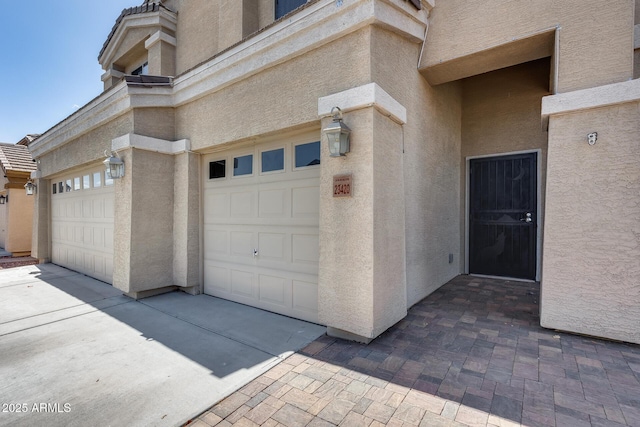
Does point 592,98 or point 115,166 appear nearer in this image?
point 592,98

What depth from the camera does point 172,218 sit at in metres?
5.74

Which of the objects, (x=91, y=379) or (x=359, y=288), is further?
(x=359, y=288)

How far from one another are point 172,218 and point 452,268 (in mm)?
6064

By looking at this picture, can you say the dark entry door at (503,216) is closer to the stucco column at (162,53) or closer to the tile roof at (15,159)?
the stucco column at (162,53)

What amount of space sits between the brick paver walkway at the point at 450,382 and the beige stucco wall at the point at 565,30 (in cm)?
310

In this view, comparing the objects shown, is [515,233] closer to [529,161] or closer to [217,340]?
[529,161]

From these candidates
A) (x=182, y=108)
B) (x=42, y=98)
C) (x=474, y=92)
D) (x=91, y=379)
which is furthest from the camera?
(x=42, y=98)

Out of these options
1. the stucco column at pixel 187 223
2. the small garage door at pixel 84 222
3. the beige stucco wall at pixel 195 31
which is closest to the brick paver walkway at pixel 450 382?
the stucco column at pixel 187 223

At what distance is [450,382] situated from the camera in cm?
262

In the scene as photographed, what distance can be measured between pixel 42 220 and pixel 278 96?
1034cm

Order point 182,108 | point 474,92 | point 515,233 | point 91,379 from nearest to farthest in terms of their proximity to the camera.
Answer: point 91,379 < point 182,108 < point 515,233 < point 474,92

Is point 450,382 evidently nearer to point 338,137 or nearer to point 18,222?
point 338,137

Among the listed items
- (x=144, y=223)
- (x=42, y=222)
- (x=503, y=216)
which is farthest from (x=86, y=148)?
(x=503, y=216)

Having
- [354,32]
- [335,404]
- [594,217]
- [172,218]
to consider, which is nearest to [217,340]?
[335,404]
